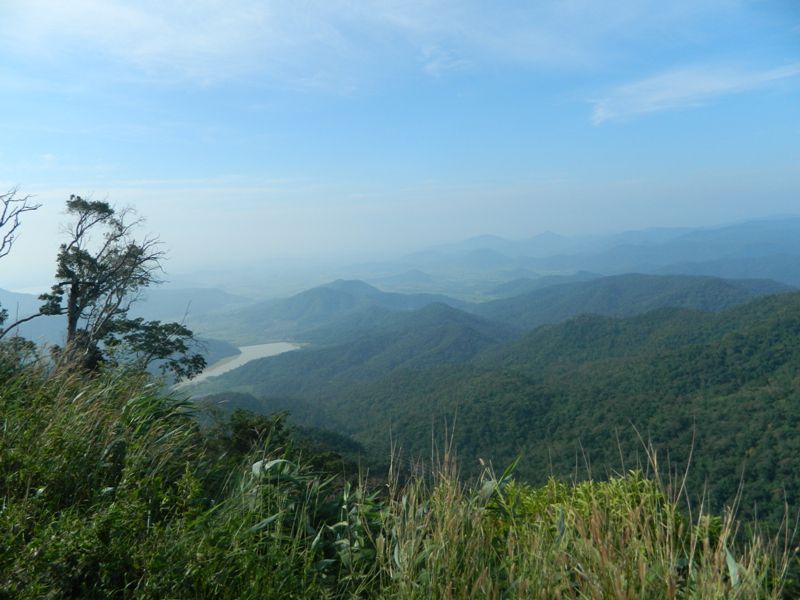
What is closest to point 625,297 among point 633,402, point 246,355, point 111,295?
point 246,355

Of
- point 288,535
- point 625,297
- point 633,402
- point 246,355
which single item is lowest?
point 246,355

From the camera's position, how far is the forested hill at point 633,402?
104ft

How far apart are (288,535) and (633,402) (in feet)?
168

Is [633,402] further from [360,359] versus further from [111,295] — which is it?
[360,359]

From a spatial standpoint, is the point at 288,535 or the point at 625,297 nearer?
the point at 288,535

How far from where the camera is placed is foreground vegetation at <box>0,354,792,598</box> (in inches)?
70.7

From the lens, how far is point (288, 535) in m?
2.48

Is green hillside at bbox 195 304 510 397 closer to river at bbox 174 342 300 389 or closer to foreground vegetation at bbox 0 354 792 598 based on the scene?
river at bbox 174 342 300 389

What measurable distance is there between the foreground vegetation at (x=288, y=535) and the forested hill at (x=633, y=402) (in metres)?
16.1

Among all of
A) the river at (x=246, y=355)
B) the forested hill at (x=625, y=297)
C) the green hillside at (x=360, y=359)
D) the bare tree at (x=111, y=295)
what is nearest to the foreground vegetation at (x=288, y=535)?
the bare tree at (x=111, y=295)

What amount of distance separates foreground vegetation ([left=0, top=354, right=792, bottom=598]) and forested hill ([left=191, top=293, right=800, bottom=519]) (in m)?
16.1

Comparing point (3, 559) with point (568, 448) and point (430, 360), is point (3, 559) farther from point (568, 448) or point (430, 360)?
point (430, 360)

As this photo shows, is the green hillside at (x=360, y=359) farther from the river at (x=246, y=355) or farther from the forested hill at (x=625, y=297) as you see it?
the forested hill at (x=625, y=297)

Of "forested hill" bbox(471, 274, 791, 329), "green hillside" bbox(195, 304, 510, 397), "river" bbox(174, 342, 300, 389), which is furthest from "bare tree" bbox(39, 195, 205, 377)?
"forested hill" bbox(471, 274, 791, 329)
